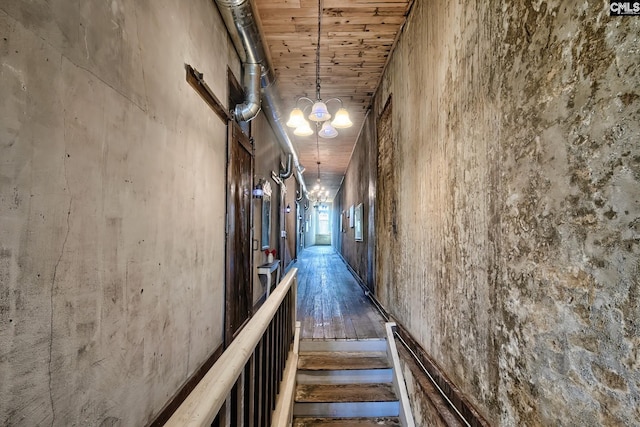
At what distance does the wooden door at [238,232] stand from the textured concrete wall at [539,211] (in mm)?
2038

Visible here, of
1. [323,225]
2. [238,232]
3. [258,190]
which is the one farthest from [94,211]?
[323,225]

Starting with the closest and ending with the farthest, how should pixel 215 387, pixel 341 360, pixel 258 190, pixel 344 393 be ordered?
pixel 215 387, pixel 344 393, pixel 341 360, pixel 258 190

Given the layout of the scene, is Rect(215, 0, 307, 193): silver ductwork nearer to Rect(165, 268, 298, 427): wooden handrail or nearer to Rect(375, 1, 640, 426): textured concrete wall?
Rect(375, 1, 640, 426): textured concrete wall

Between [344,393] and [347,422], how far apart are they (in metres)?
0.24

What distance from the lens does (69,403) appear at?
1.10m

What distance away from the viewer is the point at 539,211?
1220mm

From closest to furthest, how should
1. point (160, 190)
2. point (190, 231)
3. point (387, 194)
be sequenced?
point (160, 190), point (190, 231), point (387, 194)

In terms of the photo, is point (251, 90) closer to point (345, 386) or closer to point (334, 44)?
point (334, 44)

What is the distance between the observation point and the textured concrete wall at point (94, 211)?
0.94m

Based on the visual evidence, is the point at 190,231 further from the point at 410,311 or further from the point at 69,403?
the point at 410,311

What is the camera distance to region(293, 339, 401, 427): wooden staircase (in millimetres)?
2922

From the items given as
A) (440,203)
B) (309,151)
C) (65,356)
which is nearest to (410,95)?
(440,203)

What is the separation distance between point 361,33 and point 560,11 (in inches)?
104

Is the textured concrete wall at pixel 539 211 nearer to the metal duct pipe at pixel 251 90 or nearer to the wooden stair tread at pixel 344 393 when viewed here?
the wooden stair tread at pixel 344 393
